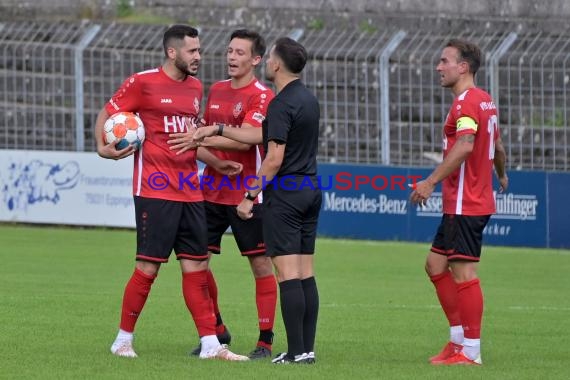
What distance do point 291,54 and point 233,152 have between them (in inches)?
50.6

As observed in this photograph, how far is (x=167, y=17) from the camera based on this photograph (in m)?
27.9

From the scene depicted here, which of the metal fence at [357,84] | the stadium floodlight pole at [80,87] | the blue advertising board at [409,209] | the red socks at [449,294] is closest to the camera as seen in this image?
the red socks at [449,294]

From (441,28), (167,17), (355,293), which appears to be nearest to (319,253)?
(355,293)

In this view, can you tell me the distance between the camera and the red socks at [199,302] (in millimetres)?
9406

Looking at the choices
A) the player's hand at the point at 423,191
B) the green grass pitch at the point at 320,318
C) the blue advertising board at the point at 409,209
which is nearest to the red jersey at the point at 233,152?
the green grass pitch at the point at 320,318

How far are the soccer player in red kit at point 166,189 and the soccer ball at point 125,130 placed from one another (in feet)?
0.20

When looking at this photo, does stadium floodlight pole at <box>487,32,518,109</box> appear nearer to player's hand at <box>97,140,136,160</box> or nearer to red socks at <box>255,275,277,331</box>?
red socks at <box>255,275,277,331</box>

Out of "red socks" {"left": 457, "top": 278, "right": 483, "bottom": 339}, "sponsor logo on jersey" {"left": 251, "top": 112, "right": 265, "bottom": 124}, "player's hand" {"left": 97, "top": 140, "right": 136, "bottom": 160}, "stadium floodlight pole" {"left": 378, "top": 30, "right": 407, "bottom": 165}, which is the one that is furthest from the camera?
"stadium floodlight pole" {"left": 378, "top": 30, "right": 407, "bottom": 165}

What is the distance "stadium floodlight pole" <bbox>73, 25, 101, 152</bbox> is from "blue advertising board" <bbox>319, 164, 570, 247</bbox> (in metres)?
4.20

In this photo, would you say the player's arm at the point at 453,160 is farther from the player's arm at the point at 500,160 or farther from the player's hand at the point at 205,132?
the player's hand at the point at 205,132

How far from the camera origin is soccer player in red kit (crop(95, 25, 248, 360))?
30.9 feet

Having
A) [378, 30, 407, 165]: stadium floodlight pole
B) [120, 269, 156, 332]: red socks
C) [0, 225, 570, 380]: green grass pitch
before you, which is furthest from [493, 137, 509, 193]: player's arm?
[378, 30, 407, 165]: stadium floodlight pole

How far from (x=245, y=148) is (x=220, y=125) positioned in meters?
0.47

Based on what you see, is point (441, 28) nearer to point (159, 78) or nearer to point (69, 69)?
point (69, 69)
